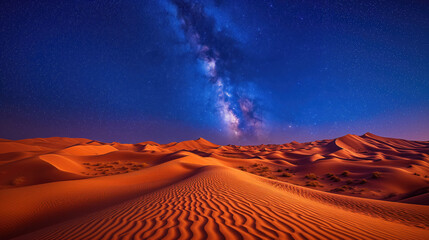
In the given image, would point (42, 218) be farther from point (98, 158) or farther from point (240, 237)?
point (98, 158)

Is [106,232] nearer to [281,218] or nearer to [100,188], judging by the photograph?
[281,218]

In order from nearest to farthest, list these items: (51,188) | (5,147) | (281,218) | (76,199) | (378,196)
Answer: (281,218) → (76,199) → (51,188) → (378,196) → (5,147)

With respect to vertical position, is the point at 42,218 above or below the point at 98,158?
below

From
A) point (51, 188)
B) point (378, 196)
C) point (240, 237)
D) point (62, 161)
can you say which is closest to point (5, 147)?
point (62, 161)

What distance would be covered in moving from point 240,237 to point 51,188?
12257 mm

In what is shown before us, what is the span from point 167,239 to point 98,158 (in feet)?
95.2

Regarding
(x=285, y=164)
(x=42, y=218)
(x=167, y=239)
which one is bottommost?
(x=42, y=218)

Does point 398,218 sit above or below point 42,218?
above

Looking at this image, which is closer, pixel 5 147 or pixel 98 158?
pixel 98 158

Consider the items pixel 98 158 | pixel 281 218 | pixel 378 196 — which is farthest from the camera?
pixel 98 158

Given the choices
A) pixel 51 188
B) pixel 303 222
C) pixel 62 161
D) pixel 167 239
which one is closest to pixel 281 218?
pixel 303 222

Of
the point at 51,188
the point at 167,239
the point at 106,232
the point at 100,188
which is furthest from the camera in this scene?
the point at 100,188

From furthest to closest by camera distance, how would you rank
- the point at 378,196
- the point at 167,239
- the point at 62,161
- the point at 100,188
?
the point at 62,161
the point at 378,196
the point at 100,188
the point at 167,239

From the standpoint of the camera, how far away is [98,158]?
25.7 meters
